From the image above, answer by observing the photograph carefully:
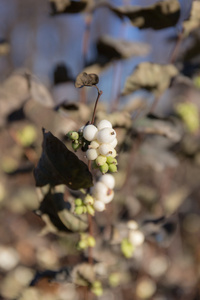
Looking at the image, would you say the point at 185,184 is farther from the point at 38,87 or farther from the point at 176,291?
the point at 38,87

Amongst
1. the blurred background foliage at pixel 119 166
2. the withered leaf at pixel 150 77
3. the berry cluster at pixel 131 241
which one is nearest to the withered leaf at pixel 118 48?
the blurred background foliage at pixel 119 166

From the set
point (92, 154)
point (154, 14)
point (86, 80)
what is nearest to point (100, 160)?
point (92, 154)

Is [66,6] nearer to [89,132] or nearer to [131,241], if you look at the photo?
[89,132]

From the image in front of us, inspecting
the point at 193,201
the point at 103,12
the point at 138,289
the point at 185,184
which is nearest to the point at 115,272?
the point at 138,289

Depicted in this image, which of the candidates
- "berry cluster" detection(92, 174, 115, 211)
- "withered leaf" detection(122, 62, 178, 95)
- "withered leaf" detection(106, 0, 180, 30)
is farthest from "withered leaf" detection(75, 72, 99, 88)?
"withered leaf" detection(106, 0, 180, 30)

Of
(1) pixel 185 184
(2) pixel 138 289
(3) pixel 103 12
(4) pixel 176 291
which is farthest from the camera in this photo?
(3) pixel 103 12

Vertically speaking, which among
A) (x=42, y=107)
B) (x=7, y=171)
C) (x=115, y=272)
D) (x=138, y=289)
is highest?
(x=42, y=107)
